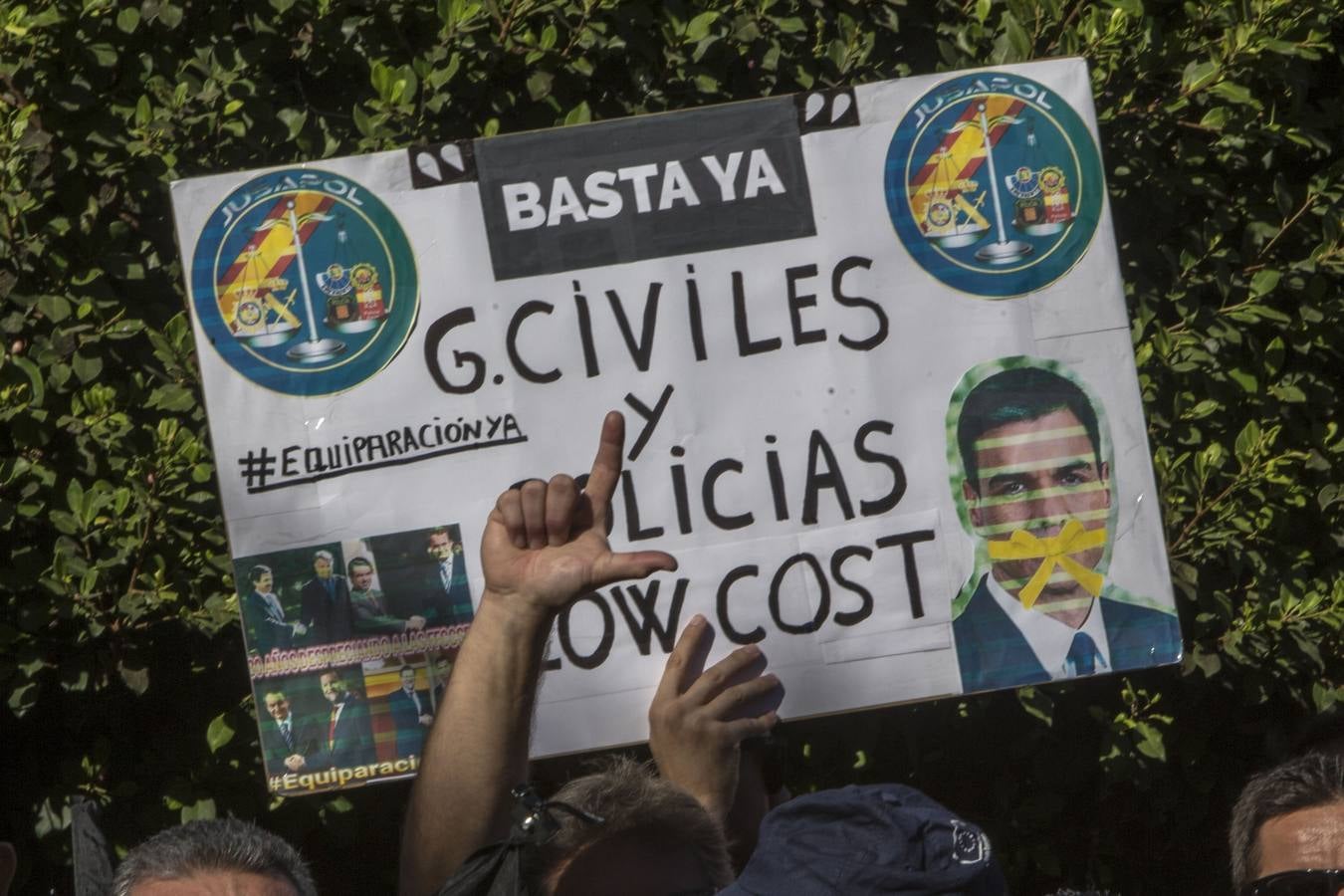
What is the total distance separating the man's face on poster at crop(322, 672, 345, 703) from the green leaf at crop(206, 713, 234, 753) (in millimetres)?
428

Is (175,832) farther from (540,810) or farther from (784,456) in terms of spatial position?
(784,456)

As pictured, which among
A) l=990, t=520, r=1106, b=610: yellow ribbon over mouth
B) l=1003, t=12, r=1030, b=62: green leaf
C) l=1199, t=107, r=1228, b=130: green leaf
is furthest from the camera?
l=1199, t=107, r=1228, b=130: green leaf

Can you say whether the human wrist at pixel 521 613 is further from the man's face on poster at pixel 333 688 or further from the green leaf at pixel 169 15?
the green leaf at pixel 169 15

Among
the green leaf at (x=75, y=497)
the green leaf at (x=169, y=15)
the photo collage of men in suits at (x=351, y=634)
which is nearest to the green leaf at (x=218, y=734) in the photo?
the photo collage of men in suits at (x=351, y=634)

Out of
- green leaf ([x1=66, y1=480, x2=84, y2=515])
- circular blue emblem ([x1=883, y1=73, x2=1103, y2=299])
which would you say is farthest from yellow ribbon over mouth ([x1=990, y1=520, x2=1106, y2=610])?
green leaf ([x1=66, y1=480, x2=84, y2=515])

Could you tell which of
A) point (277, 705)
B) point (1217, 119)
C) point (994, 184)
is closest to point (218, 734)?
point (277, 705)

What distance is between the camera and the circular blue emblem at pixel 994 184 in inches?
115

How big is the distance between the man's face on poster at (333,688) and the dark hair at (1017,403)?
1139mm

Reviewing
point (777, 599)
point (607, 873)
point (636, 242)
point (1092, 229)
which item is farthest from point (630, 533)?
point (1092, 229)

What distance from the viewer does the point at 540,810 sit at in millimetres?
2129

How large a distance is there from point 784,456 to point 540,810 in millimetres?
923

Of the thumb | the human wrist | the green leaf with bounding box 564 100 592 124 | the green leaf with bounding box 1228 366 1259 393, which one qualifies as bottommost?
the human wrist

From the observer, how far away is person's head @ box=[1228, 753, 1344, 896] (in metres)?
2.34

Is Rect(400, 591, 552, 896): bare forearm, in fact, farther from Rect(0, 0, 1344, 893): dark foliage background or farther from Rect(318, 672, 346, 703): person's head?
Rect(0, 0, 1344, 893): dark foliage background
